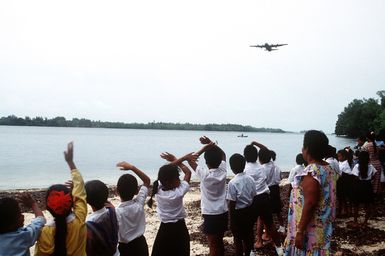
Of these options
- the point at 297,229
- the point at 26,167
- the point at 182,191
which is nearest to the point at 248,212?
the point at 182,191

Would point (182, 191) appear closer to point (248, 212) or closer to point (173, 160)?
point (173, 160)

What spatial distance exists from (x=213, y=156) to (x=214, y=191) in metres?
0.56

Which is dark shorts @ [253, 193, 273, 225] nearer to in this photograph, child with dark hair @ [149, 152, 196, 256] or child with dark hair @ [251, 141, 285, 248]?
child with dark hair @ [251, 141, 285, 248]

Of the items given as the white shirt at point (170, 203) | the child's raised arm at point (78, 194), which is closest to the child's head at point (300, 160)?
the white shirt at point (170, 203)

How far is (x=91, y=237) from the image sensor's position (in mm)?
3828

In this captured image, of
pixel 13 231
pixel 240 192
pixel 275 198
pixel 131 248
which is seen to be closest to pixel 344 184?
pixel 275 198

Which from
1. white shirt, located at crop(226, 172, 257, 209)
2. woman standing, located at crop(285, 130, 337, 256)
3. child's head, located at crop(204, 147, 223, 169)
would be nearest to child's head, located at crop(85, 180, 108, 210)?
child's head, located at crop(204, 147, 223, 169)

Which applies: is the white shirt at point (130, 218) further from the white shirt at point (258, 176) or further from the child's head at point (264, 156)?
the child's head at point (264, 156)

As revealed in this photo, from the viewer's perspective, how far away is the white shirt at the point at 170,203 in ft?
15.8

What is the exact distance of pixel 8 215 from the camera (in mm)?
3133

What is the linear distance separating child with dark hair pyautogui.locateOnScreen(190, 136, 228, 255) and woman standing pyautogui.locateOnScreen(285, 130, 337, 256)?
67.3 inches

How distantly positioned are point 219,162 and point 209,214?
0.84 metres

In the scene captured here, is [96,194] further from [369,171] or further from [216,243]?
[369,171]

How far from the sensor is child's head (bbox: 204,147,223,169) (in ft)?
18.0
